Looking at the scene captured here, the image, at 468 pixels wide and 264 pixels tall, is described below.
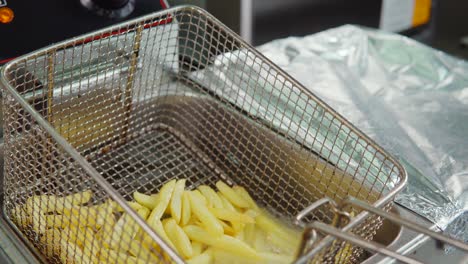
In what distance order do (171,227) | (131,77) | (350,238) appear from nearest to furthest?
(350,238)
(171,227)
(131,77)

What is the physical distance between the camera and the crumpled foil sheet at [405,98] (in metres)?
0.75

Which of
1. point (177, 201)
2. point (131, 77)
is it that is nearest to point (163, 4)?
point (131, 77)

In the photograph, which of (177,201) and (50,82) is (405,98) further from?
(50,82)

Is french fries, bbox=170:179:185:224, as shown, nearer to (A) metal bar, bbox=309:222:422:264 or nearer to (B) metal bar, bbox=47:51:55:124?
(B) metal bar, bbox=47:51:55:124

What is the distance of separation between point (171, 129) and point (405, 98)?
1.20ft

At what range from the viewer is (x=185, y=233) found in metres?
0.73

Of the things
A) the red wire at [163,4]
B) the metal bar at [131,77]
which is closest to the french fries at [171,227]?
the metal bar at [131,77]

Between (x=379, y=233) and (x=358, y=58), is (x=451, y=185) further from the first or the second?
(x=358, y=58)

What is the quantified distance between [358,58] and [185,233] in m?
0.46

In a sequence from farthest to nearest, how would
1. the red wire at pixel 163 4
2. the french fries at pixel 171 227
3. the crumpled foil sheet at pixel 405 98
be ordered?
the red wire at pixel 163 4, the crumpled foil sheet at pixel 405 98, the french fries at pixel 171 227

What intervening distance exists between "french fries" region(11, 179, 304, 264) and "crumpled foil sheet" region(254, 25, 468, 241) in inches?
7.3

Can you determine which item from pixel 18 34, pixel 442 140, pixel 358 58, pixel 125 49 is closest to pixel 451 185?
pixel 442 140

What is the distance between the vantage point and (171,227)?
0.73 meters

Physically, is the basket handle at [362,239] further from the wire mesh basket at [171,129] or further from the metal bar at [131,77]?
the metal bar at [131,77]
